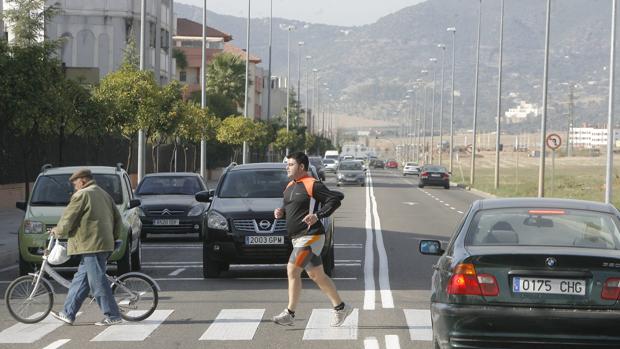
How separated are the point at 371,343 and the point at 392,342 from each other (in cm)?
20

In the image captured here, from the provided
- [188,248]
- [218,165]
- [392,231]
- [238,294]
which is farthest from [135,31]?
[238,294]

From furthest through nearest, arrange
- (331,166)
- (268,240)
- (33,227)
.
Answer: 1. (331,166)
2. (33,227)
3. (268,240)

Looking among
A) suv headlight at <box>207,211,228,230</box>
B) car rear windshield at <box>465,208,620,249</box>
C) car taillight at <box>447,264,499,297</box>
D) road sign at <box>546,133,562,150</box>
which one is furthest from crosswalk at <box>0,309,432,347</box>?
road sign at <box>546,133,562,150</box>

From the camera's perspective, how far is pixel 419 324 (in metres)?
13.8

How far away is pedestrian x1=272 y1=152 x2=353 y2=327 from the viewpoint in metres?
13.3

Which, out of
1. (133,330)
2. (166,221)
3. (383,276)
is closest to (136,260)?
(383,276)

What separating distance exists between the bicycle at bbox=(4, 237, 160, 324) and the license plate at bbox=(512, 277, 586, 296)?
17.9ft

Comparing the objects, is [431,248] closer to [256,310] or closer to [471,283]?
[471,283]

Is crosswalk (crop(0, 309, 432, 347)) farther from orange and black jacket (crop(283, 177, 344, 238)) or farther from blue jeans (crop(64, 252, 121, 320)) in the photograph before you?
orange and black jacket (crop(283, 177, 344, 238))

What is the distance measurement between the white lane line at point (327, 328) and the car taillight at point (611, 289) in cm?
355

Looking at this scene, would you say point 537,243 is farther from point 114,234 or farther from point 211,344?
point 114,234

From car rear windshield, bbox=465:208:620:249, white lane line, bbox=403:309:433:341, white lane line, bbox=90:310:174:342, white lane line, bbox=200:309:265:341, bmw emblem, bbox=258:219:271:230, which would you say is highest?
car rear windshield, bbox=465:208:620:249

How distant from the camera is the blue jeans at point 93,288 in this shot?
1371 centimetres

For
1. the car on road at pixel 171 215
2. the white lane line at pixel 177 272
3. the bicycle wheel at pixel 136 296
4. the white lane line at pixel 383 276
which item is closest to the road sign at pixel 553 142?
the white lane line at pixel 383 276
